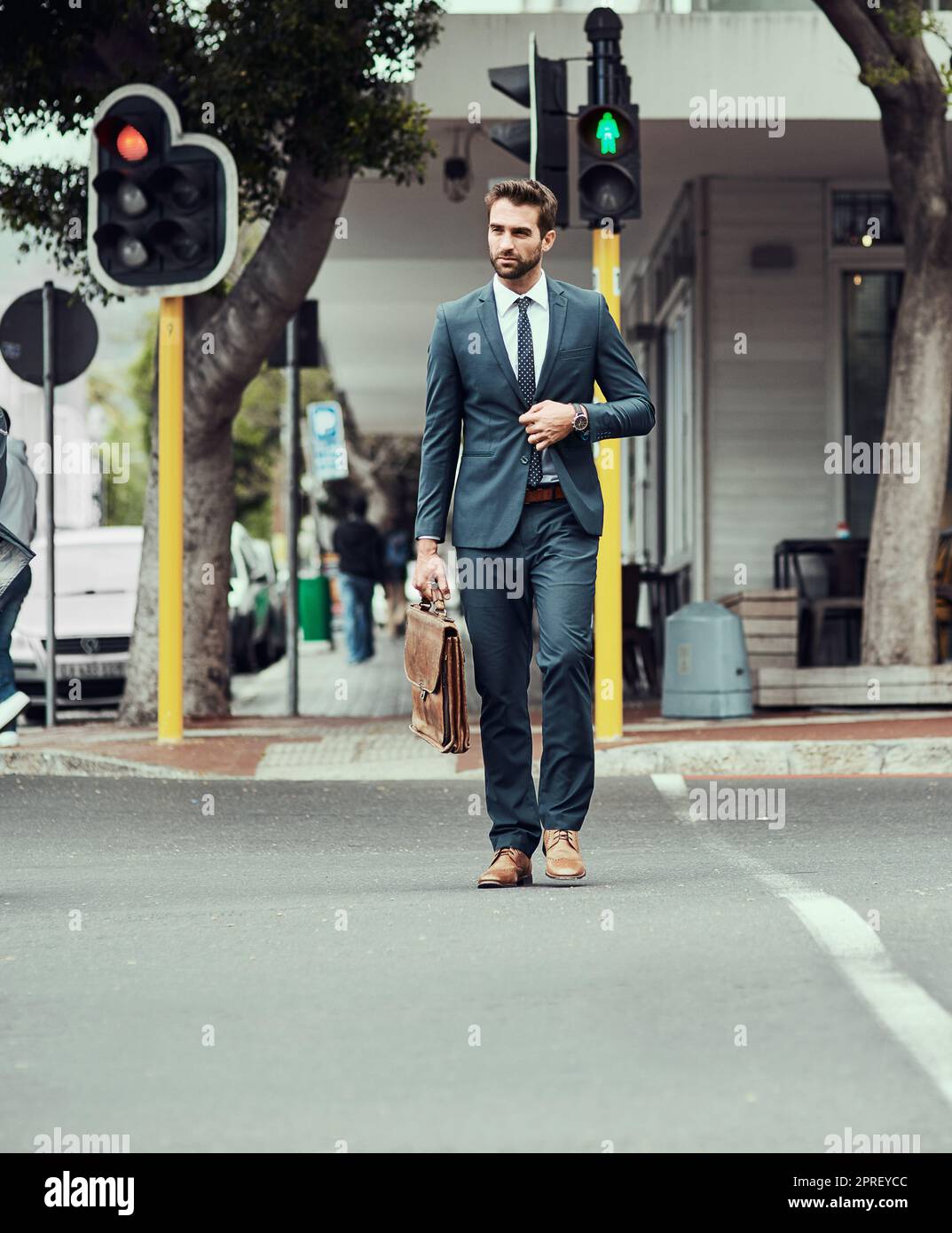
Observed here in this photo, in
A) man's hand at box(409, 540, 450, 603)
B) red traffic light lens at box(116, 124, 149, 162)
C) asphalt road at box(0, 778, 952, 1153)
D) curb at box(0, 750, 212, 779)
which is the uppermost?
red traffic light lens at box(116, 124, 149, 162)

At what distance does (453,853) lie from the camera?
803 cm

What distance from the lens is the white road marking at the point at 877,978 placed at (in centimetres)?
430

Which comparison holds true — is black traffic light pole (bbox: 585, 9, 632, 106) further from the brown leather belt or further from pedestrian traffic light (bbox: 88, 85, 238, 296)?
the brown leather belt

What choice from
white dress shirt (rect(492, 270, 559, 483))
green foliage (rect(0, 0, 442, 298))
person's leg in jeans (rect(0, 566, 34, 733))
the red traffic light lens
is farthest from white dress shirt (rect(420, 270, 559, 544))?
green foliage (rect(0, 0, 442, 298))

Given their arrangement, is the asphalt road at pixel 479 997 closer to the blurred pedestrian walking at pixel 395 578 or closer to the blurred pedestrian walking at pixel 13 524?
the blurred pedestrian walking at pixel 13 524

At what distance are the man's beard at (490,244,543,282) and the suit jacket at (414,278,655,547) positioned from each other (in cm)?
7

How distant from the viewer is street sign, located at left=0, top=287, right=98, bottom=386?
13852mm

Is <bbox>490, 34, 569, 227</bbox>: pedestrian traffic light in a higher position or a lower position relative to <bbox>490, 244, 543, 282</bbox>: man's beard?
higher

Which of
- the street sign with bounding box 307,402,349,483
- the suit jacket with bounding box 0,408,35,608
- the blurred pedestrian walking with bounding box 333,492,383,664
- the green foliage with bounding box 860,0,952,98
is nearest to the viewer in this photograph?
the suit jacket with bounding box 0,408,35,608

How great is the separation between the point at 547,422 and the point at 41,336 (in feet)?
27.1

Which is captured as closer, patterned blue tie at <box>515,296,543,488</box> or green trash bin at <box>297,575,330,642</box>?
patterned blue tie at <box>515,296,543,488</box>

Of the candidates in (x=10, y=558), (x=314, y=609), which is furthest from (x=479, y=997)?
(x=314, y=609)

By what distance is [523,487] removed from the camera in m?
6.38

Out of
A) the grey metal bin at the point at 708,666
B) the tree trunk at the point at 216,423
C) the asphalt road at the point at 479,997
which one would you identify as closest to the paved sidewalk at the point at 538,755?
the grey metal bin at the point at 708,666
